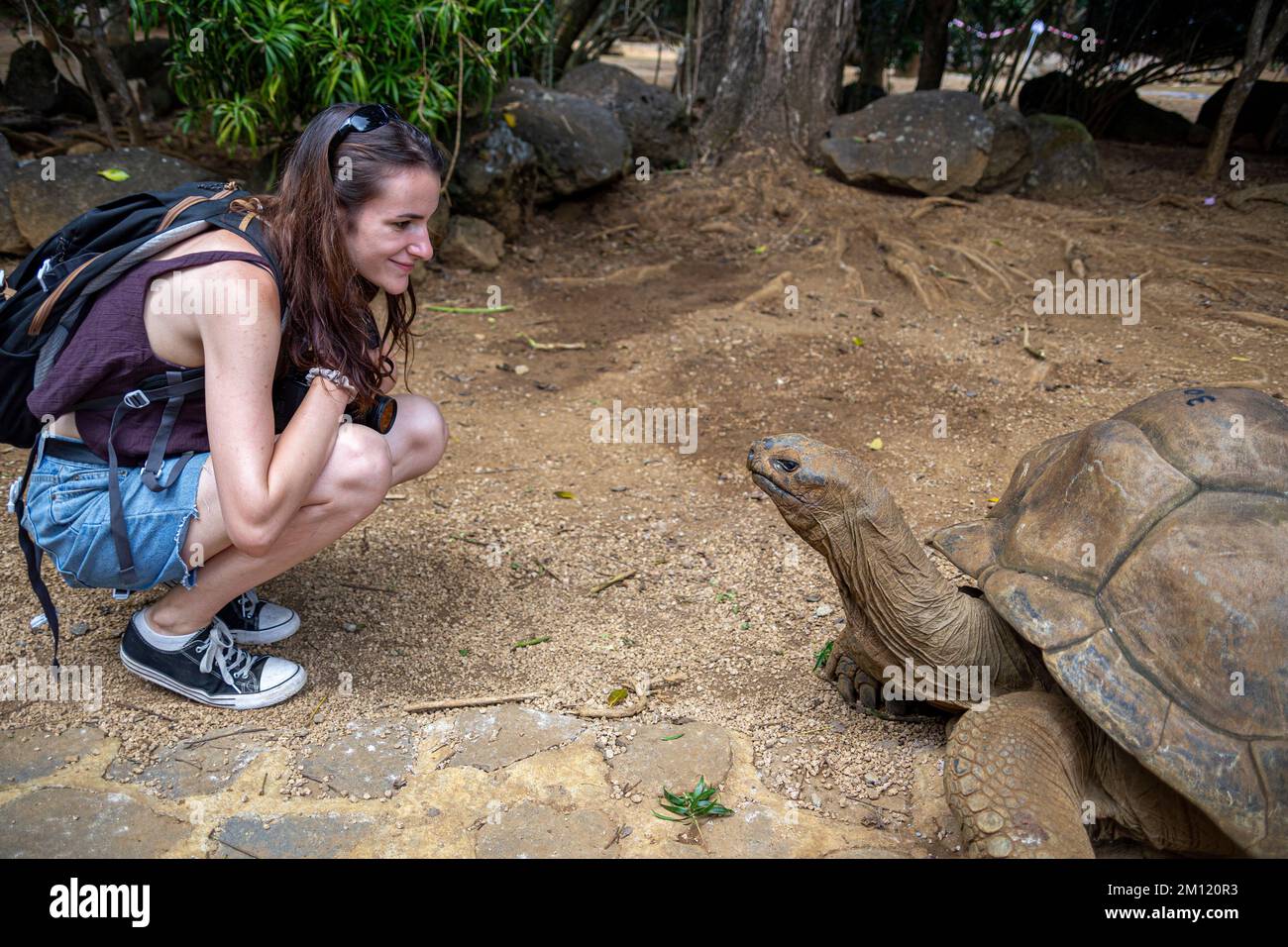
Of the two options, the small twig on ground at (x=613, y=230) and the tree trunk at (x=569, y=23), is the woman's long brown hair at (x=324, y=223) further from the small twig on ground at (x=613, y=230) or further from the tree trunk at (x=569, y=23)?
the tree trunk at (x=569, y=23)

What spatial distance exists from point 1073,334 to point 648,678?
345 centimetres

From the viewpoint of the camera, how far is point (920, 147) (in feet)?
21.8

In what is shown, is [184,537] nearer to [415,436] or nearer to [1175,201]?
[415,436]

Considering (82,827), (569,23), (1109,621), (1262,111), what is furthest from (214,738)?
(1262,111)

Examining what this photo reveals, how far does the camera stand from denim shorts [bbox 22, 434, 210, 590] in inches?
86.3

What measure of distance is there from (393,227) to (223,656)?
45.6 inches

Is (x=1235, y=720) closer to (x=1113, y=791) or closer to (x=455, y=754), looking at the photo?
(x=1113, y=791)

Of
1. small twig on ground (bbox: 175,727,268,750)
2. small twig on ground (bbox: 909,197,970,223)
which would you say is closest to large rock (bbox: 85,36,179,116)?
small twig on ground (bbox: 909,197,970,223)

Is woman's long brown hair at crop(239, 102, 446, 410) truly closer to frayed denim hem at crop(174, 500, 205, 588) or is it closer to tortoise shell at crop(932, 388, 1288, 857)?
frayed denim hem at crop(174, 500, 205, 588)

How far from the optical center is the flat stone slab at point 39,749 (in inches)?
86.4

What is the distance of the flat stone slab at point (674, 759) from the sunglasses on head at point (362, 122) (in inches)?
58.5

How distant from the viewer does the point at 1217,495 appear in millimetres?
2045

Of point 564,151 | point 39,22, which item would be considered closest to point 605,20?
point 564,151

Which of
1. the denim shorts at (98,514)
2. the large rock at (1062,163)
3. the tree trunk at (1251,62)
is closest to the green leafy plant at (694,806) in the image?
the denim shorts at (98,514)
